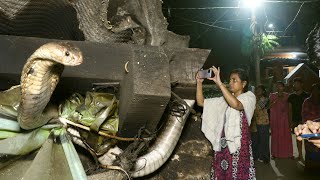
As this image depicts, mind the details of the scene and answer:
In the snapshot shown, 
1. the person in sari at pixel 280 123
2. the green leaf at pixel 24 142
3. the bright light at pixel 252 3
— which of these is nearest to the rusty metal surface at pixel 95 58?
the green leaf at pixel 24 142

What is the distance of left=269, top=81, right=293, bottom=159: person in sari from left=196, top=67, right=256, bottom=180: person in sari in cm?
596

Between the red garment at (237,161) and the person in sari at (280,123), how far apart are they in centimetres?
608

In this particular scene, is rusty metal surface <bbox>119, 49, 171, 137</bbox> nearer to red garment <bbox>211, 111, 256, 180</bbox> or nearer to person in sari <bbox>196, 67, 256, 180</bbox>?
person in sari <bbox>196, 67, 256, 180</bbox>

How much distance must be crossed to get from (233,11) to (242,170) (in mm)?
18810

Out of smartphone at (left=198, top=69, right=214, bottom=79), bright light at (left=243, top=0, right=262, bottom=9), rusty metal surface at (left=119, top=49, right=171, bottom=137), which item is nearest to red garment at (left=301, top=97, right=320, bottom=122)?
smartphone at (left=198, top=69, right=214, bottom=79)

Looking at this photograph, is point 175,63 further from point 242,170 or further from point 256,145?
point 256,145

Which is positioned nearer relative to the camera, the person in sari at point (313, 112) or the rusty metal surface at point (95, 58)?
the rusty metal surface at point (95, 58)

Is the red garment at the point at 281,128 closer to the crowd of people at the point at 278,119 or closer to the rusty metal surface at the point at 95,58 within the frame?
the crowd of people at the point at 278,119

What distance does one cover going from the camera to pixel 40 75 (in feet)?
7.29

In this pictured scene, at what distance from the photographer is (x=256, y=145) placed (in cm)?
1000

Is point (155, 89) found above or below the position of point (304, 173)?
above

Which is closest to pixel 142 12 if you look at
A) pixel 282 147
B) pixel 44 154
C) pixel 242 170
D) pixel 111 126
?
pixel 111 126

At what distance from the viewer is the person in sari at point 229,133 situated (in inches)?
184

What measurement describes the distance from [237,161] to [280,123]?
6345 mm
